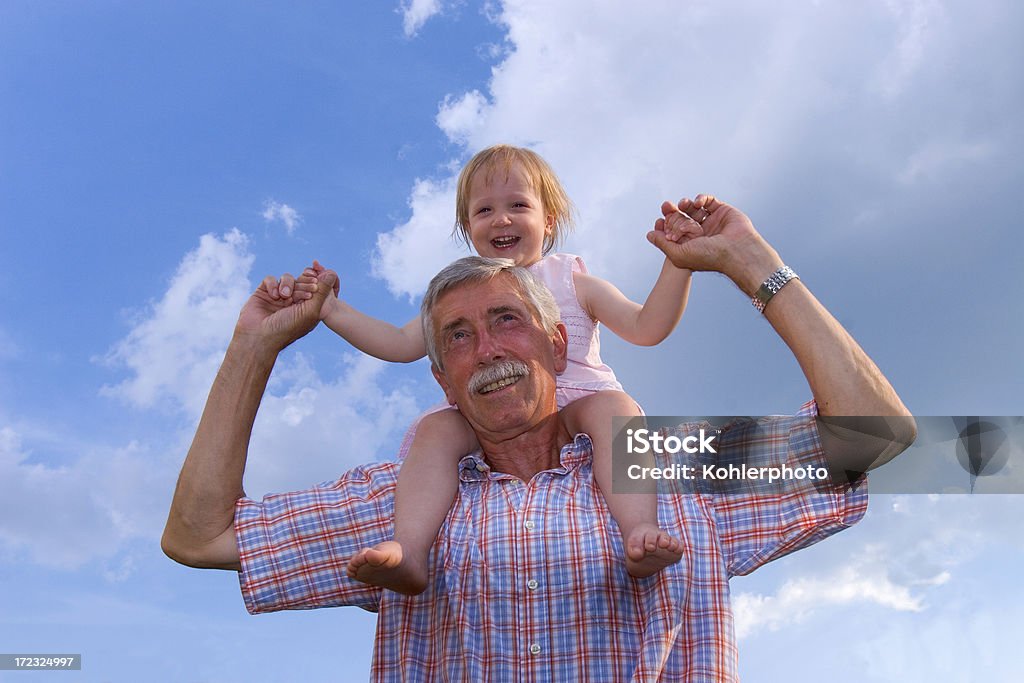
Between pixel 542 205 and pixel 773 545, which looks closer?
pixel 773 545

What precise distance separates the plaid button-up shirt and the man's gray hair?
565 millimetres

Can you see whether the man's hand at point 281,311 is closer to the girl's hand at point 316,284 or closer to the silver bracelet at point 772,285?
the girl's hand at point 316,284

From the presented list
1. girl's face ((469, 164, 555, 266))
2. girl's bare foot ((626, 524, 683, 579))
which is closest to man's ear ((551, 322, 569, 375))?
girl's face ((469, 164, 555, 266))

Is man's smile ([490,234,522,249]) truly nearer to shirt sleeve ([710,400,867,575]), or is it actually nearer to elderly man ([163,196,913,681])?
elderly man ([163,196,913,681])

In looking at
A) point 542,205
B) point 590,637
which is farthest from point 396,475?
point 542,205

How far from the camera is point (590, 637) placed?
333 centimetres

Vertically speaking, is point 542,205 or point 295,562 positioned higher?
point 542,205

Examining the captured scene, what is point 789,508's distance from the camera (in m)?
3.50

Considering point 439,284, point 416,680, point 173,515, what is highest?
point 439,284

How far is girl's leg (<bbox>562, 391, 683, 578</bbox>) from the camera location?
3.15m

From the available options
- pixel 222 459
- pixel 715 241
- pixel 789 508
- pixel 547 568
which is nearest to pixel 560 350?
pixel 715 241

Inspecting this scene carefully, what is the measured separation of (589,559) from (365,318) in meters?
1.95

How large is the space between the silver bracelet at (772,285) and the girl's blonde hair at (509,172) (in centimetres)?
185

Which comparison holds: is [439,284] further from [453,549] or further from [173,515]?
[173,515]
